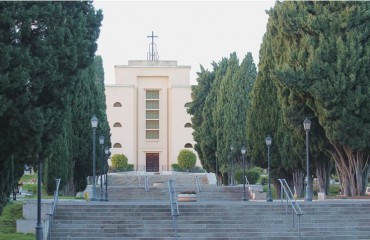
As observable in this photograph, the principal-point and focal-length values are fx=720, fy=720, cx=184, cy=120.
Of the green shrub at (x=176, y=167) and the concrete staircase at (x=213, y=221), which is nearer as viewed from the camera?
the concrete staircase at (x=213, y=221)

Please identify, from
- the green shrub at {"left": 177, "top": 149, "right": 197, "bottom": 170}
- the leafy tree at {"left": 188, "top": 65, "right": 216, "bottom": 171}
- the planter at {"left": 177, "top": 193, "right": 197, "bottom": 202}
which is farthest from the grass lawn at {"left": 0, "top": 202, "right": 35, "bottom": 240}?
the green shrub at {"left": 177, "top": 149, "right": 197, "bottom": 170}

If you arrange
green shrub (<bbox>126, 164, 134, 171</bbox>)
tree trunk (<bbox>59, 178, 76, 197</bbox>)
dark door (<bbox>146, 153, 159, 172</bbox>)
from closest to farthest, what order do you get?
1. tree trunk (<bbox>59, 178, 76, 197</bbox>)
2. green shrub (<bbox>126, 164, 134, 171</bbox>)
3. dark door (<bbox>146, 153, 159, 172</bbox>)

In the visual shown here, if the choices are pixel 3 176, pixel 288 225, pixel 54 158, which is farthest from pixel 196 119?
pixel 3 176

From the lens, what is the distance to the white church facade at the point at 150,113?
217 feet

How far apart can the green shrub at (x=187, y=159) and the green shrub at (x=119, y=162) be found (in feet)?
15.9

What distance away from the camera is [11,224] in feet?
65.2

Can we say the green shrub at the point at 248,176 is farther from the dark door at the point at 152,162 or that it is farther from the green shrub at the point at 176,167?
the dark door at the point at 152,162

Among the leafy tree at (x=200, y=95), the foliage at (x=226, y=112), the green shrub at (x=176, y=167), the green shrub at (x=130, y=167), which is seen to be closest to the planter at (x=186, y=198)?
the foliage at (x=226, y=112)

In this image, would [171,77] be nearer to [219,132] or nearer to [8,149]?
[219,132]

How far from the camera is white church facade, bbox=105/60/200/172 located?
6625 centimetres

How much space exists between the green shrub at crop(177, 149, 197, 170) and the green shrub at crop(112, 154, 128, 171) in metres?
4.85

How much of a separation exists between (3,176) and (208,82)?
38.4 m

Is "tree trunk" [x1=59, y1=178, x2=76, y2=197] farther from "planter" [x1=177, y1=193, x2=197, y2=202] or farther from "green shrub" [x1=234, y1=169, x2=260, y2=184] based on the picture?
"green shrub" [x1=234, y1=169, x2=260, y2=184]

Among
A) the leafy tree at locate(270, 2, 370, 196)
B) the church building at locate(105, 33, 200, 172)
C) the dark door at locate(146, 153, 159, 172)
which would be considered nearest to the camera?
the leafy tree at locate(270, 2, 370, 196)
